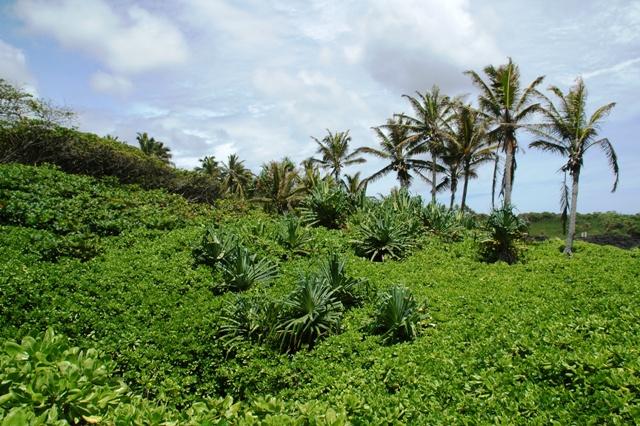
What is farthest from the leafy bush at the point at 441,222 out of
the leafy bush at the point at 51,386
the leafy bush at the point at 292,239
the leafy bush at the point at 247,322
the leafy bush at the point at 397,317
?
the leafy bush at the point at 51,386

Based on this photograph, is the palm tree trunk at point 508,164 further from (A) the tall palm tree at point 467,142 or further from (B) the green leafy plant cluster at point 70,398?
(B) the green leafy plant cluster at point 70,398

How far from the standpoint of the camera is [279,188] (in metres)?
26.4

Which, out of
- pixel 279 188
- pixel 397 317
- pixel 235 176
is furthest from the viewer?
pixel 235 176

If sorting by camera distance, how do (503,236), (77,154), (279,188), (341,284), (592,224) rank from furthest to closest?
(592,224)
(279,188)
(77,154)
(503,236)
(341,284)

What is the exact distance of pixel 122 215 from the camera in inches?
514

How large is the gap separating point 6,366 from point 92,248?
27.3 ft

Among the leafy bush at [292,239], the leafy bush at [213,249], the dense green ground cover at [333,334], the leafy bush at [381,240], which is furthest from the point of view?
the leafy bush at [381,240]

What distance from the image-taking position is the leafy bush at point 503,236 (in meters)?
12.6

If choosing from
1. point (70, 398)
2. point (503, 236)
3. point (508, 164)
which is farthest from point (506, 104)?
point (70, 398)

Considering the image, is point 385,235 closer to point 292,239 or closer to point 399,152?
point 292,239

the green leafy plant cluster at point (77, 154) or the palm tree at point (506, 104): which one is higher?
the palm tree at point (506, 104)

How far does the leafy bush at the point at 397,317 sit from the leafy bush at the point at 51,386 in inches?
176

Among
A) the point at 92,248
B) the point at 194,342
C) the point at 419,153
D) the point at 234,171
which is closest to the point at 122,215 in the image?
the point at 92,248

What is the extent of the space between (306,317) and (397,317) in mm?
1417
